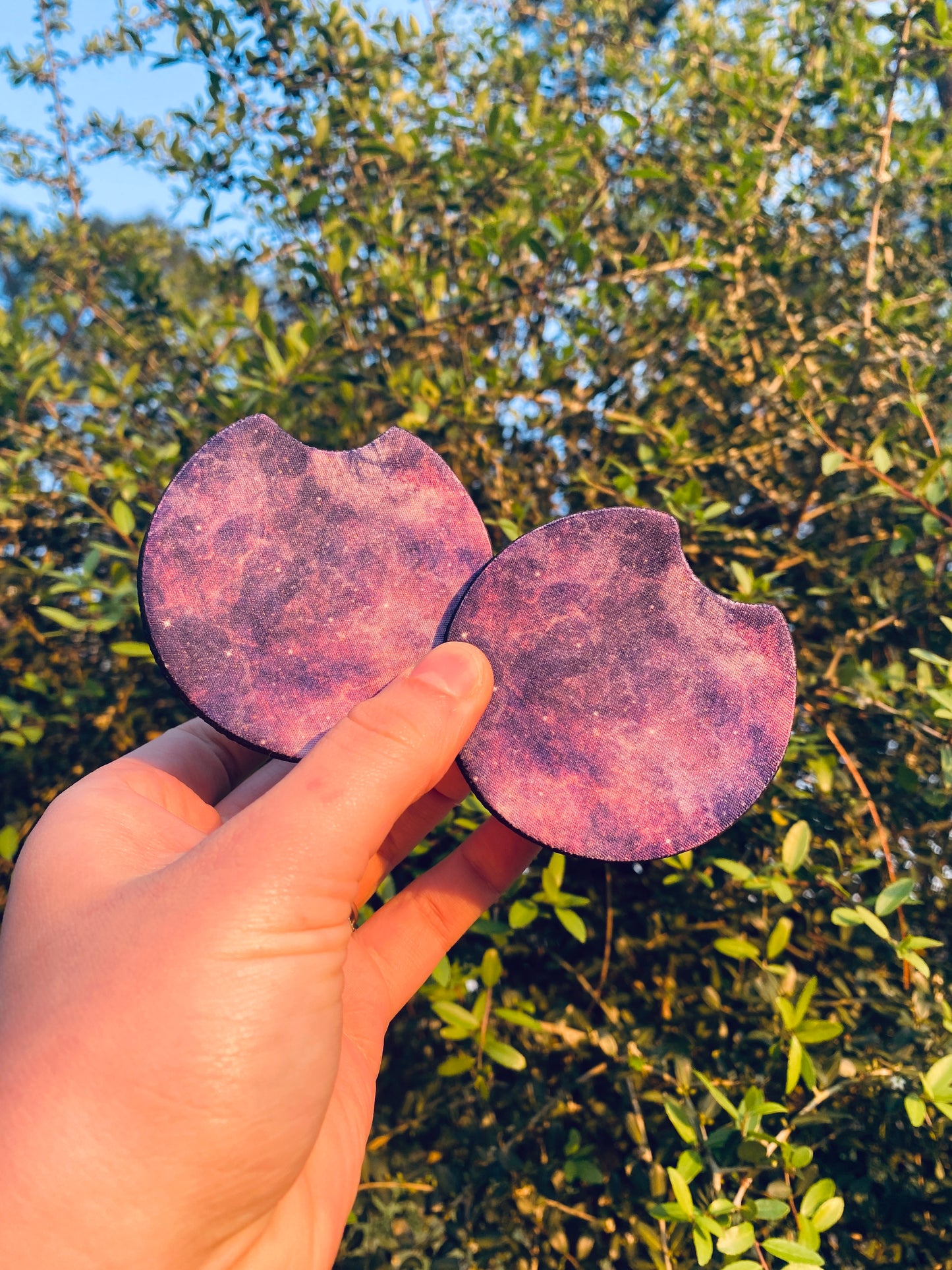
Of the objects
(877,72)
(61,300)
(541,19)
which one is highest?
(541,19)

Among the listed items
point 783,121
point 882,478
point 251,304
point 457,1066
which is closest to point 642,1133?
point 457,1066

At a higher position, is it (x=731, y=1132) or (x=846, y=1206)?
(x=731, y=1132)

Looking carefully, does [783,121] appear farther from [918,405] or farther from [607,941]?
[607,941]

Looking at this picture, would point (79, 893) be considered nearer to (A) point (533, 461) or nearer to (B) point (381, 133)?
(A) point (533, 461)

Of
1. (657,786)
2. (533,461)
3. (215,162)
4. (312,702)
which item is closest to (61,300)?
(215,162)

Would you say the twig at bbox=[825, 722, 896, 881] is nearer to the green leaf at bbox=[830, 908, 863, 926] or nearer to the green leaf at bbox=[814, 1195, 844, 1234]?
the green leaf at bbox=[830, 908, 863, 926]

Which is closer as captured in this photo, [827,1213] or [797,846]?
[827,1213]

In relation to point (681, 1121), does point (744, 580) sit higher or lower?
higher
